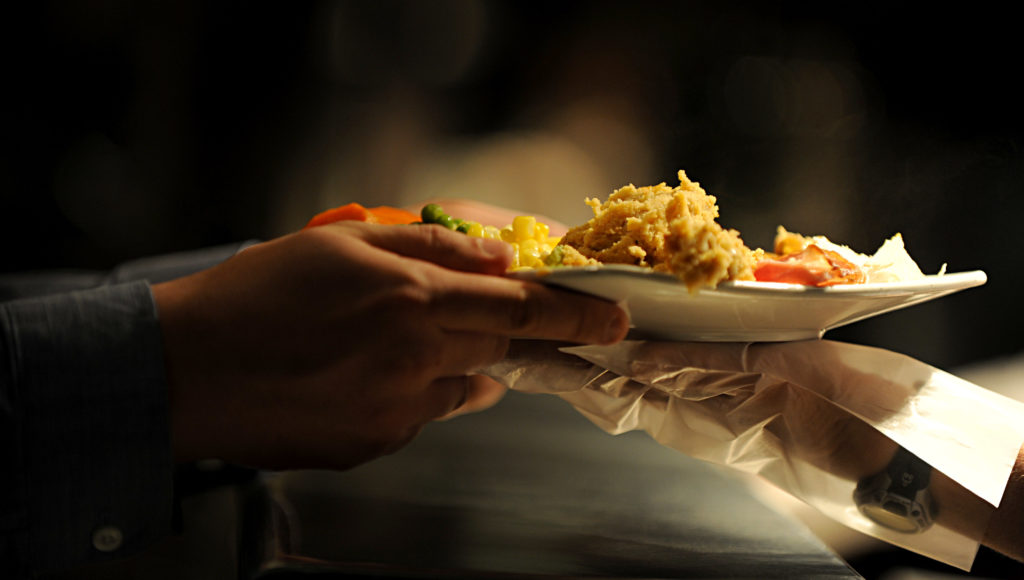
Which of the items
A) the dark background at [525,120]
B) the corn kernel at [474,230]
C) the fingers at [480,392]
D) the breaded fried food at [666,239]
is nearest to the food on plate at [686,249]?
the breaded fried food at [666,239]

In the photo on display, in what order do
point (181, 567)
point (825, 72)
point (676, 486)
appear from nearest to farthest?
point (181, 567) → point (676, 486) → point (825, 72)

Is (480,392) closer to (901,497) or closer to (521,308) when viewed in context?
(521,308)

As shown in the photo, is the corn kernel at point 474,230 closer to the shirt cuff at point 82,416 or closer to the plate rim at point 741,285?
the plate rim at point 741,285

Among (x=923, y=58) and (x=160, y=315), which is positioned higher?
(x=923, y=58)

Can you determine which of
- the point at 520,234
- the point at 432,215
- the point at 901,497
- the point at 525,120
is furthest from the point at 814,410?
the point at 525,120

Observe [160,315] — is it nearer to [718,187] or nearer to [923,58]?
[718,187]

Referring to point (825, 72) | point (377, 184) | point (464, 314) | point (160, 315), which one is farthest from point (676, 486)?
point (377, 184)
